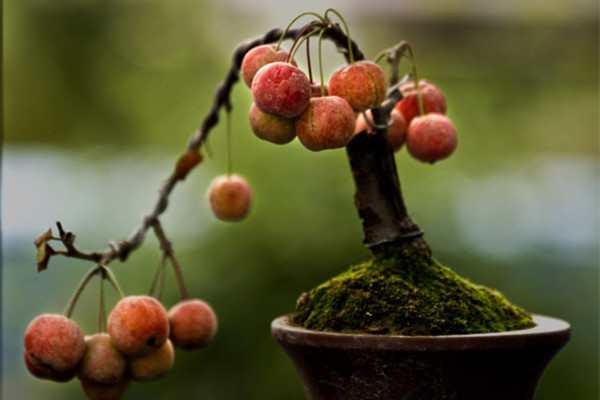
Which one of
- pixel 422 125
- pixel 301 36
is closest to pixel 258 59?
pixel 301 36

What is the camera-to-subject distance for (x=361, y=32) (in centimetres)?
204

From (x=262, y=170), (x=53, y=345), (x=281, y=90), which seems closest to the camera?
(x=281, y=90)

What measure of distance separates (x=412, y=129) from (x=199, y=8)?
1.58m

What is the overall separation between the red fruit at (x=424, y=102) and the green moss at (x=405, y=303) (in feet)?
0.53

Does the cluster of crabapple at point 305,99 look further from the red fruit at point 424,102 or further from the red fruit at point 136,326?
the red fruit at point 136,326

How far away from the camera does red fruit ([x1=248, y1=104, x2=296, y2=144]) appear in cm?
56

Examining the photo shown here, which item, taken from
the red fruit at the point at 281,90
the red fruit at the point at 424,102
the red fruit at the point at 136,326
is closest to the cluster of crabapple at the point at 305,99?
the red fruit at the point at 281,90

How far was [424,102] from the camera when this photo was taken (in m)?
0.74

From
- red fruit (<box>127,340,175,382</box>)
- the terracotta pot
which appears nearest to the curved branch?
red fruit (<box>127,340,175,382</box>)

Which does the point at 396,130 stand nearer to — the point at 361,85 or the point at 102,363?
the point at 361,85

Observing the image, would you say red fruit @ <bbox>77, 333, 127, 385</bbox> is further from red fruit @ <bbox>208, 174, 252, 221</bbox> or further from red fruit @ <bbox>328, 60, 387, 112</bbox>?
red fruit @ <bbox>328, 60, 387, 112</bbox>

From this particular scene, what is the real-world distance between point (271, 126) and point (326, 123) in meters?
0.05

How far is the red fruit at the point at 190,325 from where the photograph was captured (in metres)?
0.75

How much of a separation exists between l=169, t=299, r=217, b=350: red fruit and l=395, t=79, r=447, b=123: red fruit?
12.6 inches
